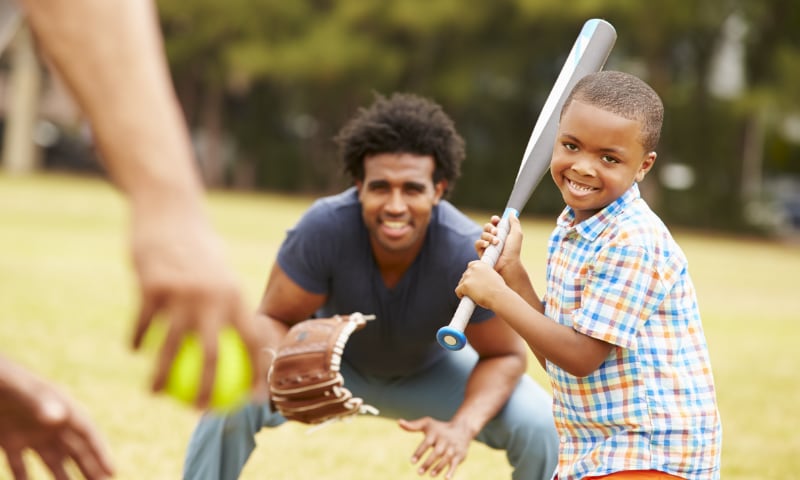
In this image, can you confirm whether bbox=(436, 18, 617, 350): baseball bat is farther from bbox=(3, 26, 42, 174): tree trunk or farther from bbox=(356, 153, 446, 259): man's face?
bbox=(3, 26, 42, 174): tree trunk

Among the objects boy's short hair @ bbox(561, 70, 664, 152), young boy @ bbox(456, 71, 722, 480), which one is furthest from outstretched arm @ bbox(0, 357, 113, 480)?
boy's short hair @ bbox(561, 70, 664, 152)

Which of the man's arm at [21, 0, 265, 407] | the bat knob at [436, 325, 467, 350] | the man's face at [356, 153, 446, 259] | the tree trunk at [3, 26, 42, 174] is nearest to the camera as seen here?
the man's arm at [21, 0, 265, 407]

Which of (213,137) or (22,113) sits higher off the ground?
(213,137)

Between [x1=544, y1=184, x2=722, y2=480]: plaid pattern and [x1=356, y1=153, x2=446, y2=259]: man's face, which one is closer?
[x1=544, y1=184, x2=722, y2=480]: plaid pattern

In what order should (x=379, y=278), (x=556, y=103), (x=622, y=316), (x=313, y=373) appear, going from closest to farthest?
1. (x=622, y=316)
2. (x=313, y=373)
3. (x=556, y=103)
4. (x=379, y=278)

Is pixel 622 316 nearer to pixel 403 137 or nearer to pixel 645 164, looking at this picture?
pixel 645 164

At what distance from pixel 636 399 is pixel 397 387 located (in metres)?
1.43

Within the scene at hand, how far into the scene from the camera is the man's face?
3.98 meters

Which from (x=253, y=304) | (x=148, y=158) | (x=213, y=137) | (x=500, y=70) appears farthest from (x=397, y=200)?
(x=213, y=137)

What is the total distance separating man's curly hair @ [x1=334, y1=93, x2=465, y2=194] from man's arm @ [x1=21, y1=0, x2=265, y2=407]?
9.55 ft

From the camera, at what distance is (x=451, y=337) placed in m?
3.15

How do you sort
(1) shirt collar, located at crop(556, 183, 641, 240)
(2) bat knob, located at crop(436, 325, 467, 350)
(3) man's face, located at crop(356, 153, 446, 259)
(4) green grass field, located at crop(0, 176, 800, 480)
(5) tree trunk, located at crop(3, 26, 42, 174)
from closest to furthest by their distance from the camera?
(1) shirt collar, located at crop(556, 183, 641, 240), (2) bat knob, located at crop(436, 325, 467, 350), (3) man's face, located at crop(356, 153, 446, 259), (4) green grass field, located at crop(0, 176, 800, 480), (5) tree trunk, located at crop(3, 26, 42, 174)

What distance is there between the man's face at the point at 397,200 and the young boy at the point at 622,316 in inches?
39.1

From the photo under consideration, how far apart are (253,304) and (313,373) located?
616 cm
